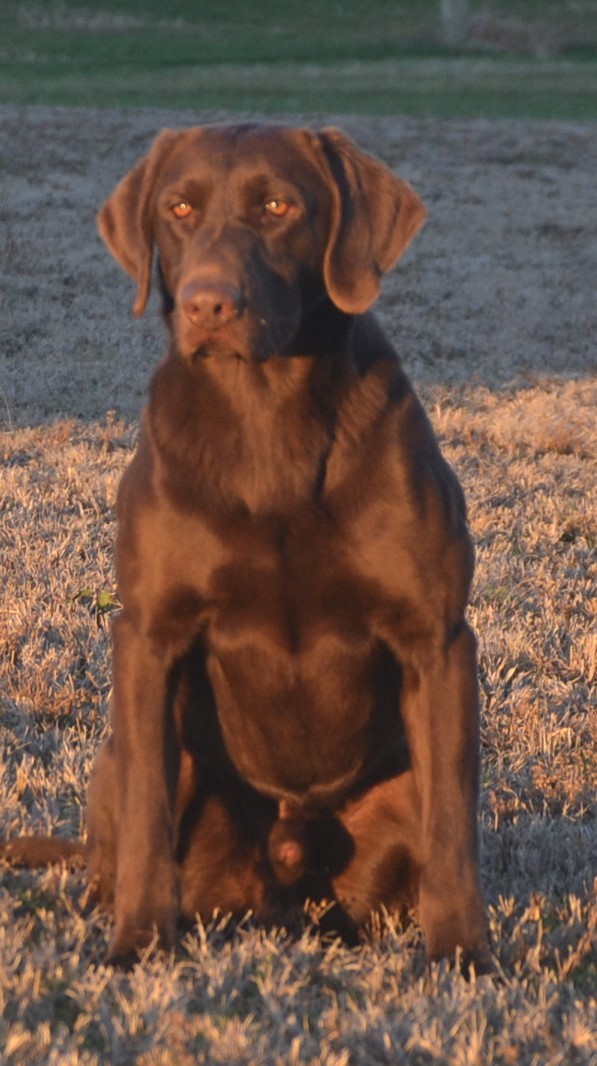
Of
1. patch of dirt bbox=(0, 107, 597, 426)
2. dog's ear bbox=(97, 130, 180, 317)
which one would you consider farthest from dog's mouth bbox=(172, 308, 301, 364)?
patch of dirt bbox=(0, 107, 597, 426)

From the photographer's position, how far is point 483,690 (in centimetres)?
494

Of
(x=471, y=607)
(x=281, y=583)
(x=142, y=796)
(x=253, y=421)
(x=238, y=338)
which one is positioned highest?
(x=238, y=338)

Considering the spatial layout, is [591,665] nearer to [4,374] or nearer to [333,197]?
[333,197]

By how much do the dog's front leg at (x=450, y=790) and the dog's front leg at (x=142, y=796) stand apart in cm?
49

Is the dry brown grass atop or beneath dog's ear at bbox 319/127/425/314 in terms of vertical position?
beneath

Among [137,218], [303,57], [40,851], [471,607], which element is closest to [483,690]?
[471,607]

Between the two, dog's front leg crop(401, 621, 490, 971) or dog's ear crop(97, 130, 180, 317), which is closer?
dog's front leg crop(401, 621, 490, 971)

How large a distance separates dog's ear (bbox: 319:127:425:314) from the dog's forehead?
56 mm

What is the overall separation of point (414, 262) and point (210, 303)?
42.5 ft

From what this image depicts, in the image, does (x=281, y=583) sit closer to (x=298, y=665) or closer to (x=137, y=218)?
(x=298, y=665)

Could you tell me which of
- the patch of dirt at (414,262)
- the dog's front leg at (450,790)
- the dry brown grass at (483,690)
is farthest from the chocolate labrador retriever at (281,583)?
the patch of dirt at (414,262)

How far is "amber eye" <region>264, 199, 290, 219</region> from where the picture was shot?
3.26 metres

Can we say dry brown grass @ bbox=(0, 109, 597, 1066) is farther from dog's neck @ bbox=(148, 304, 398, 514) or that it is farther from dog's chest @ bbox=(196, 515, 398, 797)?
dog's neck @ bbox=(148, 304, 398, 514)

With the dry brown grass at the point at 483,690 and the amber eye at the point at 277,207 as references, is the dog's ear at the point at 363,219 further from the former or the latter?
the dry brown grass at the point at 483,690
